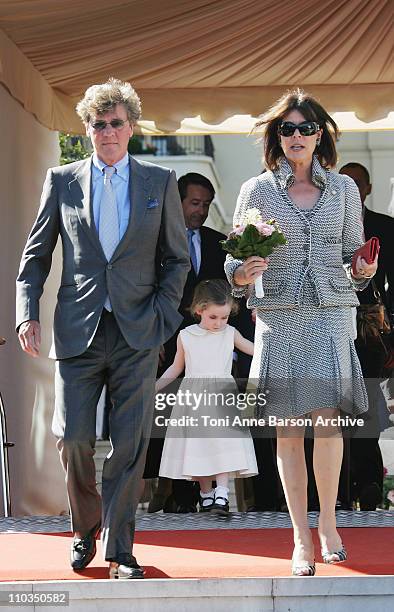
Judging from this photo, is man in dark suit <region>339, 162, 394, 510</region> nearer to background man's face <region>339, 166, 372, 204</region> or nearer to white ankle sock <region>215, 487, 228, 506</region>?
background man's face <region>339, 166, 372, 204</region>

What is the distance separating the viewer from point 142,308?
5.43 meters

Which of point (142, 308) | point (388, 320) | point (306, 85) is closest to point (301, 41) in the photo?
Result: point (306, 85)

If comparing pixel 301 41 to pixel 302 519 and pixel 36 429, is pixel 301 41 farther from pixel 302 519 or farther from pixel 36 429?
pixel 302 519

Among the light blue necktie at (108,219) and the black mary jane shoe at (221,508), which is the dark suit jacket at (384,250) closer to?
the black mary jane shoe at (221,508)

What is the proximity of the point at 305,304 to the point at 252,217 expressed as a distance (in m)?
0.42

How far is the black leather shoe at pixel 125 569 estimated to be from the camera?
520 centimetres

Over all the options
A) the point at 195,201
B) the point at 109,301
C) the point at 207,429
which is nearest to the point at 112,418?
the point at 109,301

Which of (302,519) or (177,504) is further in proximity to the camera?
(177,504)

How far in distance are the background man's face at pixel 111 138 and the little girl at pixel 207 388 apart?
261 centimetres

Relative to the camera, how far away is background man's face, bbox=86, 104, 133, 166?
5.48m

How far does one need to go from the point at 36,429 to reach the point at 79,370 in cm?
384

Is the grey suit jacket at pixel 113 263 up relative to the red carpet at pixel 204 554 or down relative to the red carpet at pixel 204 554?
up

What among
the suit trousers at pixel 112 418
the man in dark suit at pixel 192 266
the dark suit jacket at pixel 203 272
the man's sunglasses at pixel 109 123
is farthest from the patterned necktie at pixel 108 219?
the dark suit jacket at pixel 203 272

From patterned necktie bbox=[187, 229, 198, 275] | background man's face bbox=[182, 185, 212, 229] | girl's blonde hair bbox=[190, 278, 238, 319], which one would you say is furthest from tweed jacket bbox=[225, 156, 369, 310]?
background man's face bbox=[182, 185, 212, 229]
